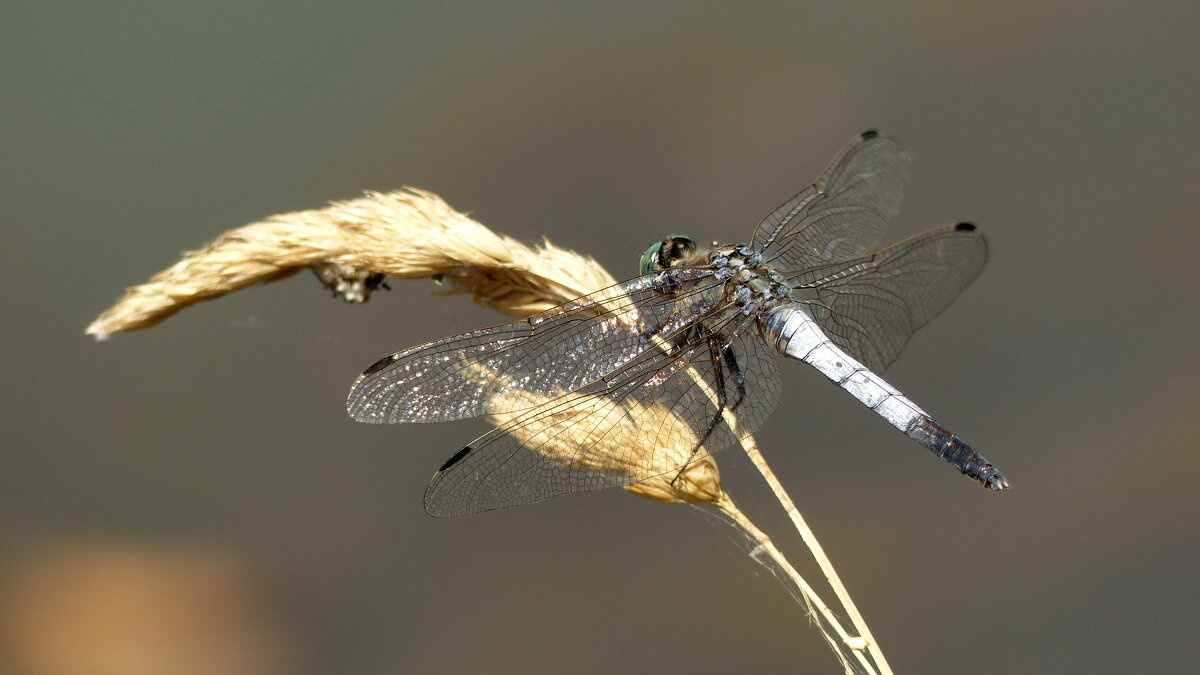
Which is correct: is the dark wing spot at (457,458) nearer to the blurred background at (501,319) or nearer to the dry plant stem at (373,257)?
the dry plant stem at (373,257)

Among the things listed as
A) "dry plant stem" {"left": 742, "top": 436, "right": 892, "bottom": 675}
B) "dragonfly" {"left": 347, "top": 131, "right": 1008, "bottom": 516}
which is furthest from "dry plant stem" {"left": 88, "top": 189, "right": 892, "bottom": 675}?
"dry plant stem" {"left": 742, "top": 436, "right": 892, "bottom": 675}

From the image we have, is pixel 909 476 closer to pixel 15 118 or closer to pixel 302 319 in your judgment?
pixel 302 319

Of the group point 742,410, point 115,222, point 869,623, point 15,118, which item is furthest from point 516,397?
point 15,118

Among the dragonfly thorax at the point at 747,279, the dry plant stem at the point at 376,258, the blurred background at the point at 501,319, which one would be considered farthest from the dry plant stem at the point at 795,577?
the blurred background at the point at 501,319

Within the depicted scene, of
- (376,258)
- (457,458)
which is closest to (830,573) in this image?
(457,458)

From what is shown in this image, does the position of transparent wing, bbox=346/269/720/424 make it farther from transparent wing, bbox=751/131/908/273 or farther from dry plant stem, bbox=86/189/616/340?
transparent wing, bbox=751/131/908/273

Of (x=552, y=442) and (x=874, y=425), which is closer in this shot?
(x=552, y=442)

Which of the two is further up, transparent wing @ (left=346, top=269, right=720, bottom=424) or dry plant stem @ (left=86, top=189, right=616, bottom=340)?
dry plant stem @ (left=86, top=189, right=616, bottom=340)

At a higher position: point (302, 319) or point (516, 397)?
point (302, 319)
